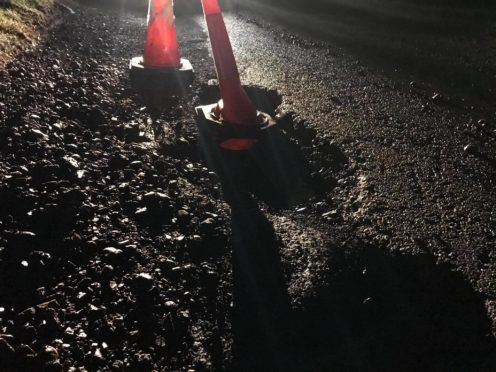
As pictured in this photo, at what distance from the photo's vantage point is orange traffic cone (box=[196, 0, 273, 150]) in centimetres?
246

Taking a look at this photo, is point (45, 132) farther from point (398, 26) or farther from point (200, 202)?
point (398, 26)

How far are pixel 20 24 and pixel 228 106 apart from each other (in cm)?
214

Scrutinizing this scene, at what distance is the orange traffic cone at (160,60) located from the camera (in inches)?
123

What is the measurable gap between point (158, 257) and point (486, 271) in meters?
1.34

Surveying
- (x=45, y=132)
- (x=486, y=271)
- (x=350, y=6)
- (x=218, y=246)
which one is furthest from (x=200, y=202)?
(x=350, y=6)

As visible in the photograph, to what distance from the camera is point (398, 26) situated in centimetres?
473

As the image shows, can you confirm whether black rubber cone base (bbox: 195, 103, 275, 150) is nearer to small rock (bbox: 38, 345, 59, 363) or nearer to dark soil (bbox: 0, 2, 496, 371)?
dark soil (bbox: 0, 2, 496, 371)

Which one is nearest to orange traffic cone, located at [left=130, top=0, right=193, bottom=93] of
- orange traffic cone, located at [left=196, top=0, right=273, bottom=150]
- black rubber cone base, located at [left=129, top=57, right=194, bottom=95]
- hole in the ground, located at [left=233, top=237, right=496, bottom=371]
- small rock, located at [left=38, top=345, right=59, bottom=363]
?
black rubber cone base, located at [left=129, top=57, right=194, bottom=95]

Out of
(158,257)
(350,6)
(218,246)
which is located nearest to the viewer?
(158,257)

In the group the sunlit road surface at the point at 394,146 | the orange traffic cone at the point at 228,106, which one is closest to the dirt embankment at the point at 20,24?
the sunlit road surface at the point at 394,146

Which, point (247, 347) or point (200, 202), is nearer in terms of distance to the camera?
point (247, 347)

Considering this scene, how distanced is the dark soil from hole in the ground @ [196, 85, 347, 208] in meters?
0.01

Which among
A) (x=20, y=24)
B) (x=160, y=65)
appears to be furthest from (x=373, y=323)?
(x=20, y=24)

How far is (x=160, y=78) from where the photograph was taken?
314cm
